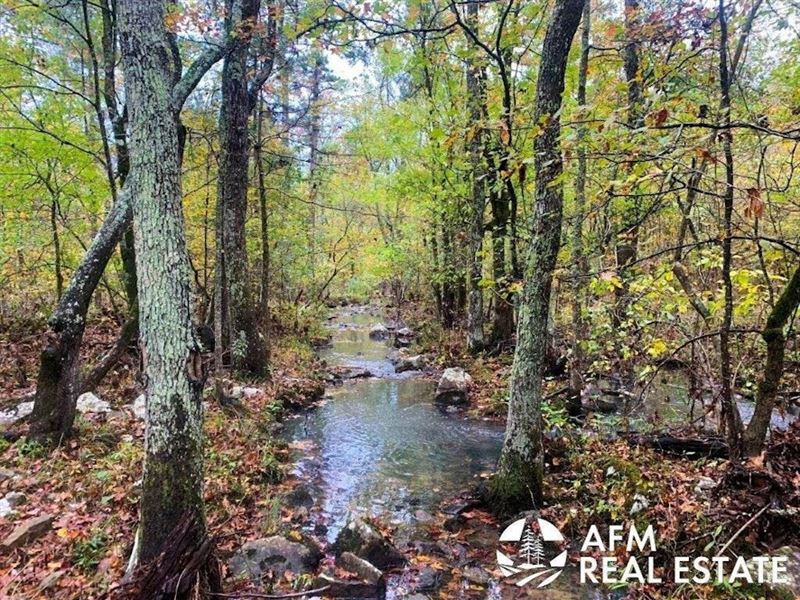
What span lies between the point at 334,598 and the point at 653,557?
3081mm

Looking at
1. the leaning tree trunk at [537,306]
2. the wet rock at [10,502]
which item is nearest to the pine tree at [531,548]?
the leaning tree trunk at [537,306]

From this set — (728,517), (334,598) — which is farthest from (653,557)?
(334,598)

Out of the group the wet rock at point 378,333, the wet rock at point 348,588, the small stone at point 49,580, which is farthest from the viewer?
the wet rock at point 378,333

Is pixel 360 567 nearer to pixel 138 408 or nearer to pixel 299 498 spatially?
pixel 299 498

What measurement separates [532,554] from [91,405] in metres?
7.27

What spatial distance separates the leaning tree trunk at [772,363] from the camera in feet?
14.7

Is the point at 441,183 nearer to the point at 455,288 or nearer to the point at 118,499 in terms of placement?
the point at 455,288

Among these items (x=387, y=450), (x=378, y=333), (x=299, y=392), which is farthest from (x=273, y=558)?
(x=378, y=333)

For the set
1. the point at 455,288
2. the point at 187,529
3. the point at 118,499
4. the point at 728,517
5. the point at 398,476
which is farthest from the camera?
the point at 455,288

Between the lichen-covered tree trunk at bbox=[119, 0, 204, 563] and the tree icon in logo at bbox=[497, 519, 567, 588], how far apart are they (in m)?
3.19

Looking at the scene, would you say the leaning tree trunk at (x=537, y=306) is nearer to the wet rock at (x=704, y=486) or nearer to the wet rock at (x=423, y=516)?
the wet rock at (x=423, y=516)

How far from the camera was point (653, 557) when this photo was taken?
4.63 meters

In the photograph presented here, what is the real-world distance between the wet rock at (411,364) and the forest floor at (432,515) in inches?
277

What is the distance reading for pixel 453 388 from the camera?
11633 mm
